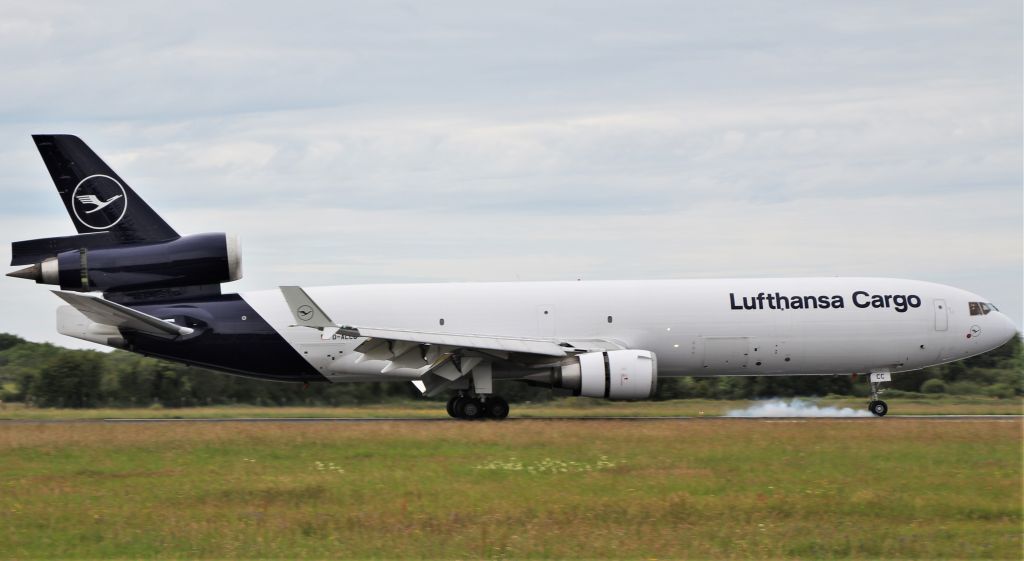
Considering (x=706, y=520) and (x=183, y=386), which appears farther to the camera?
(x=183, y=386)

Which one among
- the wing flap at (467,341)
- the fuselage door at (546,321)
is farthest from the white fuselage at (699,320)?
the wing flap at (467,341)

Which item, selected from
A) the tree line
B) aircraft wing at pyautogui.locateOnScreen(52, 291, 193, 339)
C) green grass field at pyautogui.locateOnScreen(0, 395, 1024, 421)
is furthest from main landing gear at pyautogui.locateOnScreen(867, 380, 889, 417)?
aircraft wing at pyautogui.locateOnScreen(52, 291, 193, 339)

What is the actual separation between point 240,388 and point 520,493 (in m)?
27.1

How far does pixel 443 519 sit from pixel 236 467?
249 inches

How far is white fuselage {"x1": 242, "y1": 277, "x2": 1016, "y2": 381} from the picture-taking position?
29.8 meters

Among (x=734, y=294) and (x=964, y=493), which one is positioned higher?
(x=734, y=294)

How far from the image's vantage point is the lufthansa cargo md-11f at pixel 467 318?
2888cm

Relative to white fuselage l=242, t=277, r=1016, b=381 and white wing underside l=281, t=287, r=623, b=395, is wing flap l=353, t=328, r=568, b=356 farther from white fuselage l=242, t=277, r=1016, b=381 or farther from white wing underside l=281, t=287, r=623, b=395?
white fuselage l=242, t=277, r=1016, b=381

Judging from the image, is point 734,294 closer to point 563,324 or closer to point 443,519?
point 563,324

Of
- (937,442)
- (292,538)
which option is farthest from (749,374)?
(292,538)

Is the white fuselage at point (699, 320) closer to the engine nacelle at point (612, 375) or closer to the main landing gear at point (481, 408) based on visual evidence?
the main landing gear at point (481, 408)

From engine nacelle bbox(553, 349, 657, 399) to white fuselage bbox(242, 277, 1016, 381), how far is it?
205 centimetres

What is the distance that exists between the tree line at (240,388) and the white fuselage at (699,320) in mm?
8495

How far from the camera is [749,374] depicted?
100 feet
